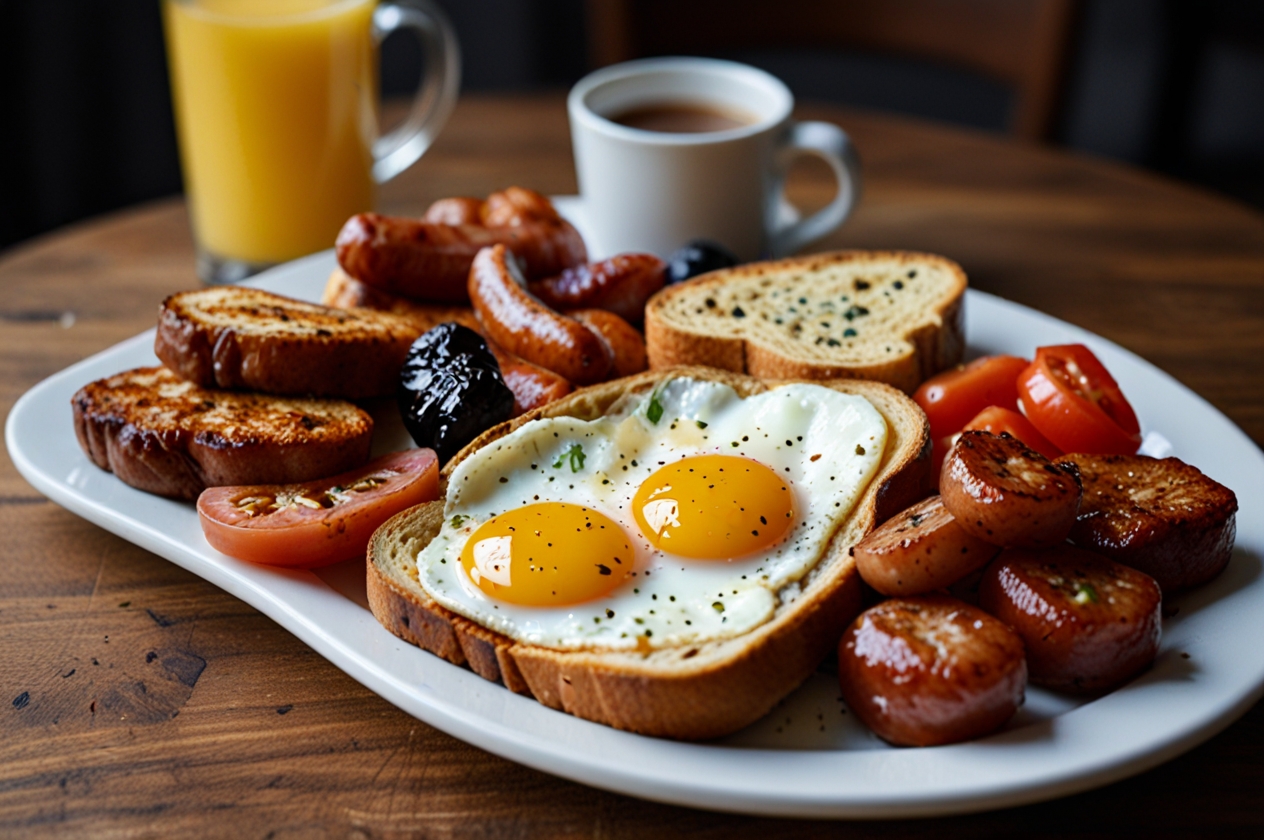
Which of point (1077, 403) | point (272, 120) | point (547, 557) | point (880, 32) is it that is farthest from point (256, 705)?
point (880, 32)

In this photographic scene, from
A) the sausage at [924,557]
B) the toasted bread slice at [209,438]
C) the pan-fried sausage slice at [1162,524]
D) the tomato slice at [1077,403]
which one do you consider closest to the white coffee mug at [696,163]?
the tomato slice at [1077,403]

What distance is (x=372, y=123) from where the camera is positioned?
335 cm

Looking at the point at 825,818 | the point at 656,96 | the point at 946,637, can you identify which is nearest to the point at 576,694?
the point at 825,818

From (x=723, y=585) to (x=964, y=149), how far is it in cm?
267

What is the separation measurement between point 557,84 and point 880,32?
85.1 inches

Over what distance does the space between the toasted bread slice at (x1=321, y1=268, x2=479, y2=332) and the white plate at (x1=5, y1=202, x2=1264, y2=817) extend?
0.71 metres

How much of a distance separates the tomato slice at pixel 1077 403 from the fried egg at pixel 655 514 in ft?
1.22

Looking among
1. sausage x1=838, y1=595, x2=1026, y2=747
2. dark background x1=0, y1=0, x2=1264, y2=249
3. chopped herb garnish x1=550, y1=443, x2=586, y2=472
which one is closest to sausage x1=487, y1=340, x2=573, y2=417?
chopped herb garnish x1=550, y1=443, x2=586, y2=472

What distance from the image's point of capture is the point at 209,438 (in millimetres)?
2139

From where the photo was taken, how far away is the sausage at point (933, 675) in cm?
159

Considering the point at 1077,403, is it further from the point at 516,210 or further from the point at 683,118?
the point at 683,118

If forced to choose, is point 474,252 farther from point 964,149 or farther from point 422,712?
point 964,149

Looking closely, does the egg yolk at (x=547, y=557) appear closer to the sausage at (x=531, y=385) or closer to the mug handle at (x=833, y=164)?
the sausage at (x=531, y=385)

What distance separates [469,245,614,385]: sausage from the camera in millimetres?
2395
